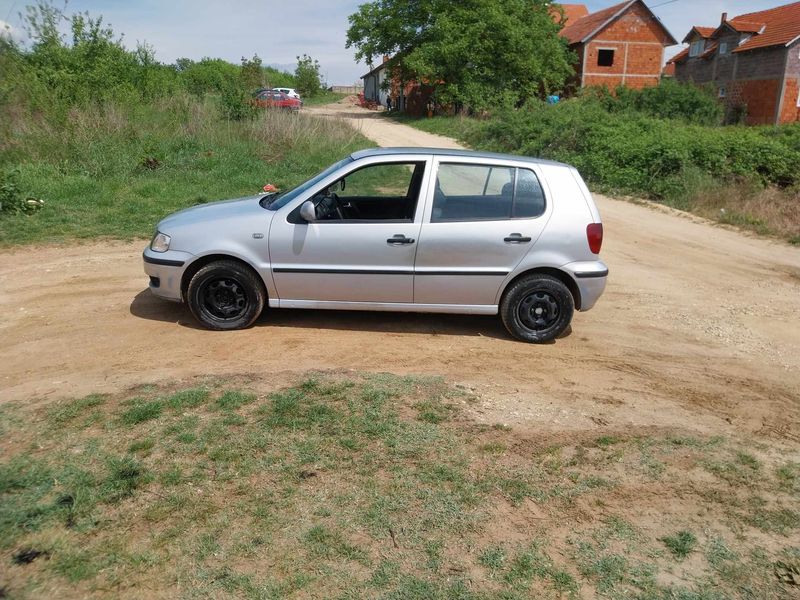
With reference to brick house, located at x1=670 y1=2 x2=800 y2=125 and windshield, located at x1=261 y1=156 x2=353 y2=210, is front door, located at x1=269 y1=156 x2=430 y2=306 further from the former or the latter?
brick house, located at x1=670 y1=2 x2=800 y2=125

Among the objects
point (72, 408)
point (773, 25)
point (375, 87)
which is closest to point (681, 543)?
point (72, 408)

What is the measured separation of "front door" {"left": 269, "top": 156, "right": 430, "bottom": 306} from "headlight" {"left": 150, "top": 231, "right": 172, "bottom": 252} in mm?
1009

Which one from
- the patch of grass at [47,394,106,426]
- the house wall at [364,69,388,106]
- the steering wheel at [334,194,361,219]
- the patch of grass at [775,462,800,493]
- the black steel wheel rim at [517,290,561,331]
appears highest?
the house wall at [364,69,388,106]

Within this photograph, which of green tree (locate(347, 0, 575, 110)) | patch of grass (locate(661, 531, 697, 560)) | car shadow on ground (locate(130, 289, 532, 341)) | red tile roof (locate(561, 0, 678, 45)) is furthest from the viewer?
red tile roof (locate(561, 0, 678, 45))

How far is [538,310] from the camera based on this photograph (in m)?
6.30

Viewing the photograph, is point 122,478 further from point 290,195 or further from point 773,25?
point 773,25

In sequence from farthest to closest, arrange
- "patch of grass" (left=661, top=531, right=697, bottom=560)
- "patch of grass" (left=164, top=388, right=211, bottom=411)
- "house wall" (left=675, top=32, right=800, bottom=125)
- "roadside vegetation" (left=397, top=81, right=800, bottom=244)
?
"house wall" (left=675, top=32, right=800, bottom=125) < "roadside vegetation" (left=397, top=81, right=800, bottom=244) < "patch of grass" (left=164, top=388, right=211, bottom=411) < "patch of grass" (left=661, top=531, right=697, bottom=560)

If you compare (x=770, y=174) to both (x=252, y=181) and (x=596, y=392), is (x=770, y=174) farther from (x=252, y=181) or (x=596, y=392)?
(x=596, y=392)

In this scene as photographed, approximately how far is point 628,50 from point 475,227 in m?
46.6

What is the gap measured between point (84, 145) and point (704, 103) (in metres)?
30.4

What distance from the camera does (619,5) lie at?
46281 mm

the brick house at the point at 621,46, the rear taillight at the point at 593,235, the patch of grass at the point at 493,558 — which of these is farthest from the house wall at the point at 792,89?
the patch of grass at the point at 493,558

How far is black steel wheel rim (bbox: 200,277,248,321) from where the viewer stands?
623 centimetres

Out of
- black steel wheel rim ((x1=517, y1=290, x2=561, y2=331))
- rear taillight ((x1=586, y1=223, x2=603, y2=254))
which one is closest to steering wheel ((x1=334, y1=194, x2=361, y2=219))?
black steel wheel rim ((x1=517, y1=290, x2=561, y2=331))
